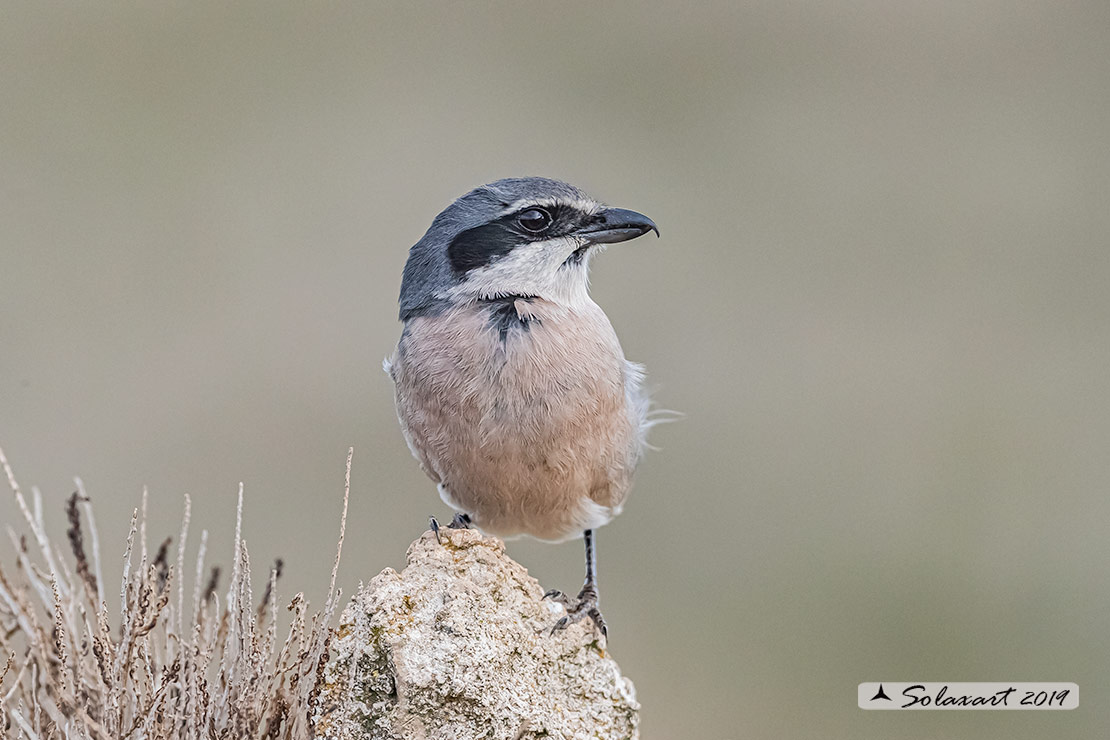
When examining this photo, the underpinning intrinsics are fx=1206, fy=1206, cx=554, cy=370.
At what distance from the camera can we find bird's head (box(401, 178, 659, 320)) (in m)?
4.26

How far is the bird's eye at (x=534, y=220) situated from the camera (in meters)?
4.29

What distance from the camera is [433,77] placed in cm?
1400

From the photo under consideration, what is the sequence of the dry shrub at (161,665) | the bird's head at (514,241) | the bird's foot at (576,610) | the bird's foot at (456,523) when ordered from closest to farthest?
the dry shrub at (161,665) → the bird's foot at (576,610) → the bird's foot at (456,523) → the bird's head at (514,241)

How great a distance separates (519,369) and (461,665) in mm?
989

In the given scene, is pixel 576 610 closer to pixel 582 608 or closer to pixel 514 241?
pixel 582 608

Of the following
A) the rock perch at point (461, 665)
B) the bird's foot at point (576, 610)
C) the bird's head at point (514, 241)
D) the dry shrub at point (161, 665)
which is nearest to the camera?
the rock perch at point (461, 665)

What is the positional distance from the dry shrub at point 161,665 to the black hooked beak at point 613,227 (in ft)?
4.06

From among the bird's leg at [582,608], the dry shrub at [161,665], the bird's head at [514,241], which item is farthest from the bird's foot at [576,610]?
the bird's head at [514,241]

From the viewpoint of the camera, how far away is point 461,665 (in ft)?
11.7

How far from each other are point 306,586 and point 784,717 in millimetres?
3540

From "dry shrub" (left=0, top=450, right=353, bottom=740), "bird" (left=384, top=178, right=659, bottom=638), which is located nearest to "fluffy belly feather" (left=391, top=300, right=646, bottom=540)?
Result: "bird" (left=384, top=178, right=659, bottom=638)

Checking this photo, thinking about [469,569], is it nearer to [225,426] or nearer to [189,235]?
[225,426]

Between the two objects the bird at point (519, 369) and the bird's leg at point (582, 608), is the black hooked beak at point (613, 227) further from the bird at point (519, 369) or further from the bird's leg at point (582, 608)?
the bird's leg at point (582, 608)

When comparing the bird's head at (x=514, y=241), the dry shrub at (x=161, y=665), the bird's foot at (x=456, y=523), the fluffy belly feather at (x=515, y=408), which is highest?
the bird's head at (x=514, y=241)
